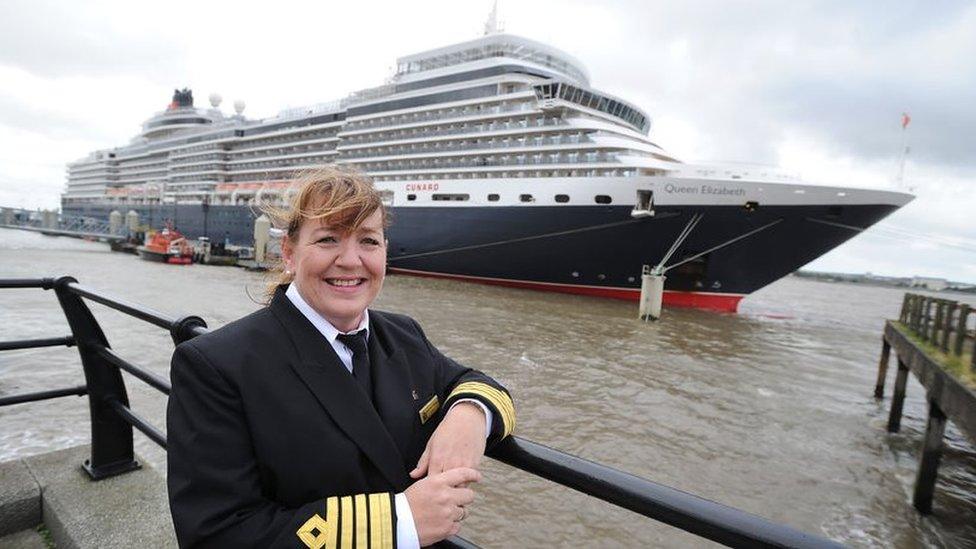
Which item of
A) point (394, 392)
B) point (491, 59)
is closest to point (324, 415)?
point (394, 392)

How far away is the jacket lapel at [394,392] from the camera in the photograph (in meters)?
1.23

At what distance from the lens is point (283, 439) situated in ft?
3.51

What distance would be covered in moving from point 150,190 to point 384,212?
198 feet

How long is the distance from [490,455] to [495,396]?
162 millimetres

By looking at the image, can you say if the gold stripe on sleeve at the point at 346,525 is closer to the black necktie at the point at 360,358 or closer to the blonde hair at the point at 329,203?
the black necktie at the point at 360,358

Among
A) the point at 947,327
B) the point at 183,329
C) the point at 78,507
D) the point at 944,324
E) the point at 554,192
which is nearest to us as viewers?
the point at 183,329

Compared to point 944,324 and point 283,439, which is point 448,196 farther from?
point 283,439

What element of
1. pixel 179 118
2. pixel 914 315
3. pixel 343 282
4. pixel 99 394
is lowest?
pixel 99 394

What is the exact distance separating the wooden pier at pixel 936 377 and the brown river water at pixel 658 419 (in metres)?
0.40

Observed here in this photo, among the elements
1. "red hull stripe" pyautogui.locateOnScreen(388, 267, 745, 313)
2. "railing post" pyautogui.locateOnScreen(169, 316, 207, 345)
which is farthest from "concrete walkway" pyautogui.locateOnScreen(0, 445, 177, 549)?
"red hull stripe" pyautogui.locateOnScreen(388, 267, 745, 313)

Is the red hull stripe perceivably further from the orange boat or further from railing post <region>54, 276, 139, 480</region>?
the orange boat

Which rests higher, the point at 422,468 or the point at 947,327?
the point at 422,468

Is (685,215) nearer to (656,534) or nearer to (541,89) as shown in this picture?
(541,89)

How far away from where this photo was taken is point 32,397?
251 centimetres
